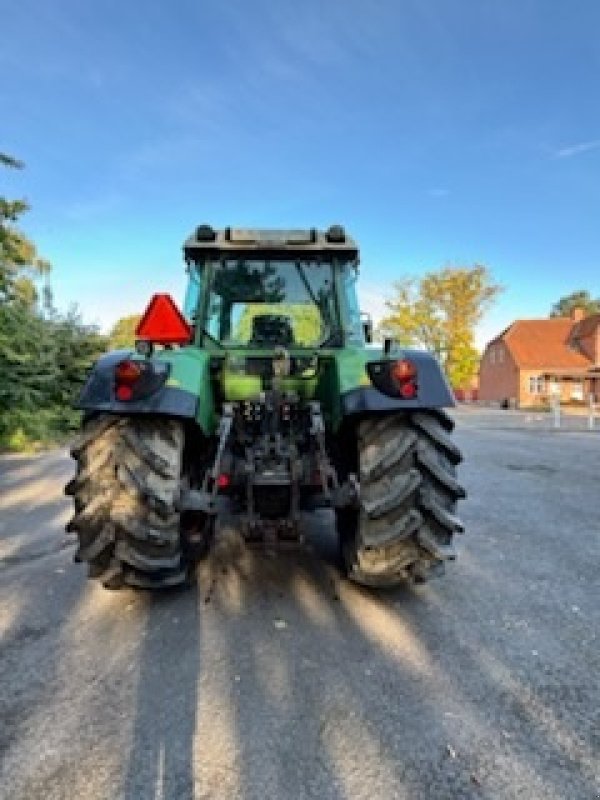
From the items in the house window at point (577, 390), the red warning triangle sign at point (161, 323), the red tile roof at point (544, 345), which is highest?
the red tile roof at point (544, 345)

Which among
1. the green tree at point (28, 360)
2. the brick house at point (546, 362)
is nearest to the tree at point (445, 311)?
the brick house at point (546, 362)

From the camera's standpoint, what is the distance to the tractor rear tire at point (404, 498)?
3.54 m

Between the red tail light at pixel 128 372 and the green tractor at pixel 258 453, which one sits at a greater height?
the red tail light at pixel 128 372

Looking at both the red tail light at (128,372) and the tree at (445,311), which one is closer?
the red tail light at (128,372)

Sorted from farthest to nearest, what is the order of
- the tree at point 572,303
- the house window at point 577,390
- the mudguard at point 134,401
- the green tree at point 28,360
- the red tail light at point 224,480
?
the tree at point 572,303 → the house window at point 577,390 → the green tree at point 28,360 → the red tail light at point 224,480 → the mudguard at point 134,401

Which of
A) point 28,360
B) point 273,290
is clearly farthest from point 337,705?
point 28,360

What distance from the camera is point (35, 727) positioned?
8.19 ft

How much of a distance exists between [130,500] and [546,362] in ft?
157

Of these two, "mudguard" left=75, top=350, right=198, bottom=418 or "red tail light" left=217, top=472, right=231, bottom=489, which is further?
"red tail light" left=217, top=472, right=231, bottom=489

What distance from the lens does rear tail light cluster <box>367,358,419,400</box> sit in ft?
11.6

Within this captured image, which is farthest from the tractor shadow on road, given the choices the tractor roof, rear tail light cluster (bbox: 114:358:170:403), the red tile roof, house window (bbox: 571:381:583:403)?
house window (bbox: 571:381:583:403)

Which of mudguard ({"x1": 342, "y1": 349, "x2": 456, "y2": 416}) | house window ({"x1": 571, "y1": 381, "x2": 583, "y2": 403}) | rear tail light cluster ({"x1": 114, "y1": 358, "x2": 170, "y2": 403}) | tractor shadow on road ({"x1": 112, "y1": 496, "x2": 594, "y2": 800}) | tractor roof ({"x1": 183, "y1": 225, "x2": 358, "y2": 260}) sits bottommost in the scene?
tractor shadow on road ({"x1": 112, "y1": 496, "x2": 594, "y2": 800})

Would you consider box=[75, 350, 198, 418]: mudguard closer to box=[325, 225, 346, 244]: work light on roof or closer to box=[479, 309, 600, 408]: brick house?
box=[325, 225, 346, 244]: work light on roof

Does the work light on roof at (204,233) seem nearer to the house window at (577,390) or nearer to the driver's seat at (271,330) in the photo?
the driver's seat at (271,330)
